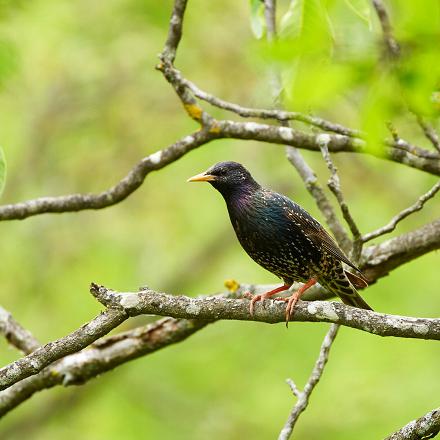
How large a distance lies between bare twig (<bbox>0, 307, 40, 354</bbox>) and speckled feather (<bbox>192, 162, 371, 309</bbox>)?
4.75 feet

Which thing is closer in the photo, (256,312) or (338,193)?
(256,312)

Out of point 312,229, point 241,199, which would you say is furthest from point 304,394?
point 241,199

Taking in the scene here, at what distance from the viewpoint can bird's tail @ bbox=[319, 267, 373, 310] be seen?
5266mm

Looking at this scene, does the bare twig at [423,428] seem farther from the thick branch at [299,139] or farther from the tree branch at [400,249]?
the thick branch at [299,139]

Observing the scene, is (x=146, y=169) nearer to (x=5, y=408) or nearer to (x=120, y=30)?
(x=5, y=408)

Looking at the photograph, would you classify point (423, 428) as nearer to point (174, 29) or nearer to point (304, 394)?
point (304, 394)

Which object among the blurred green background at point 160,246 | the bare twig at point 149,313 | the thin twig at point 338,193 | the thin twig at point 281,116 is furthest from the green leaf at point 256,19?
the blurred green background at point 160,246

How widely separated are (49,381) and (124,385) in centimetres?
578

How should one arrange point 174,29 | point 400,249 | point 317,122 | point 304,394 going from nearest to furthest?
point 304,394, point 317,122, point 174,29, point 400,249

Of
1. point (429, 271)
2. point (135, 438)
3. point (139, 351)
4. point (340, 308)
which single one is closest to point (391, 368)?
point (429, 271)

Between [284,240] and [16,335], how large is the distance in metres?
1.77

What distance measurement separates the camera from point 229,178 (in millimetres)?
5426

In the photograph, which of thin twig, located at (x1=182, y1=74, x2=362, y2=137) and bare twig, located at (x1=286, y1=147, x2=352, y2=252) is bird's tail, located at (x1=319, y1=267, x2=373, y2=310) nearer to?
bare twig, located at (x1=286, y1=147, x2=352, y2=252)

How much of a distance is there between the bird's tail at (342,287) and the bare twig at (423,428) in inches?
67.3
